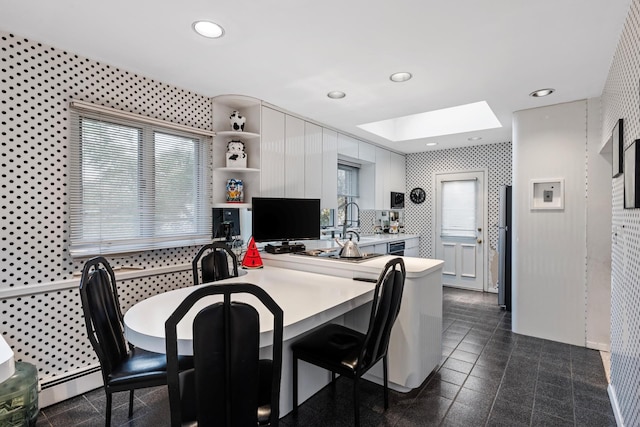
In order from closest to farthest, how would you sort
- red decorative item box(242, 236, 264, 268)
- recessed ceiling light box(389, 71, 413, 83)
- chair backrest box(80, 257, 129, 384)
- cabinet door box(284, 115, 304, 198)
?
1. chair backrest box(80, 257, 129, 384)
2. recessed ceiling light box(389, 71, 413, 83)
3. red decorative item box(242, 236, 264, 268)
4. cabinet door box(284, 115, 304, 198)

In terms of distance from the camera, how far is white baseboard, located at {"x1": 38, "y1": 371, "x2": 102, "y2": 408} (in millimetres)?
2174

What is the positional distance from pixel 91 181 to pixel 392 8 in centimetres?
235

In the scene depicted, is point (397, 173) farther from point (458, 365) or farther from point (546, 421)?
point (546, 421)

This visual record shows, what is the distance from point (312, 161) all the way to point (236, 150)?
105cm

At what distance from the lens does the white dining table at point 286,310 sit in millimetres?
1275

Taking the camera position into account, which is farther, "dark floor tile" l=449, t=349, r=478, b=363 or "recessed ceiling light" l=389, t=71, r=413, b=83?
"dark floor tile" l=449, t=349, r=478, b=363

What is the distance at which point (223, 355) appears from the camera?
1101 mm

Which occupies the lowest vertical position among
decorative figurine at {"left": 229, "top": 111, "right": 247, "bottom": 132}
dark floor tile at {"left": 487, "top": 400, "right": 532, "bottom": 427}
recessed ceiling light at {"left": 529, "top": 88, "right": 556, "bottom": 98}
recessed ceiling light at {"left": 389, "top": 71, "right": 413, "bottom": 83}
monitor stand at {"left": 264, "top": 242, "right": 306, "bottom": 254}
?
dark floor tile at {"left": 487, "top": 400, "right": 532, "bottom": 427}

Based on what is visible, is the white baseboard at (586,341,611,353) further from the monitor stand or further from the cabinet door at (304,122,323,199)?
the cabinet door at (304,122,323,199)

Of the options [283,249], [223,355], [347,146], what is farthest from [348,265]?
[347,146]

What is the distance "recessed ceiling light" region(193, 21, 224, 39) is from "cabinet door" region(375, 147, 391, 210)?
3.60 metres

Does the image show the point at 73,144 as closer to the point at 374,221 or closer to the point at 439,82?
the point at 439,82

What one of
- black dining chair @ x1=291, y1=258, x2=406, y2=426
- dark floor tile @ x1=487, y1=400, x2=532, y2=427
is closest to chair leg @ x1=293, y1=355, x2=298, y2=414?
black dining chair @ x1=291, y1=258, x2=406, y2=426

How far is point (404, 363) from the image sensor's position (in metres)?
2.25
